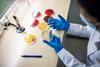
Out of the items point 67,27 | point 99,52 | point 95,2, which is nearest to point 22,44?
point 67,27

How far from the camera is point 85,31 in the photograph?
1298 millimetres

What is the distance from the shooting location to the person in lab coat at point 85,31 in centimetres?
76

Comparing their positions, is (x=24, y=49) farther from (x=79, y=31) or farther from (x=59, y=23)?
(x=79, y=31)

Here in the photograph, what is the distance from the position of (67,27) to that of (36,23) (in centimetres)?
24

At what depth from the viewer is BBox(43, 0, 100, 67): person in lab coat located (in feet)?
2.50

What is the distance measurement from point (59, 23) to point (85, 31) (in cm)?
21

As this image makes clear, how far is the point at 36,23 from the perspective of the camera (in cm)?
131

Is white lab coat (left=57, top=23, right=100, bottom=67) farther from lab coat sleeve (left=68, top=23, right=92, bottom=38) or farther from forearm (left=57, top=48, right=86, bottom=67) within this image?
lab coat sleeve (left=68, top=23, right=92, bottom=38)

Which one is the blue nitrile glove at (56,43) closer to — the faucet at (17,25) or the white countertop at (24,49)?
the white countertop at (24,49)

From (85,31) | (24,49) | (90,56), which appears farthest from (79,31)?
(24,49)

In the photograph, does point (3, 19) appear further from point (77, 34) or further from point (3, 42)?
point (77, 34)

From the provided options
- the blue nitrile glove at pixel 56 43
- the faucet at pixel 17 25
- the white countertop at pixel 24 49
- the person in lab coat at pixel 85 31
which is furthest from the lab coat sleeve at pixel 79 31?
the faucet at pixel 17 25

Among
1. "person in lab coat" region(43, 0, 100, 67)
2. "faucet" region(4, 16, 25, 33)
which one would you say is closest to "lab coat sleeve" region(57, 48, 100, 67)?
"person in lab coat" region(43, 0, 100, 67)

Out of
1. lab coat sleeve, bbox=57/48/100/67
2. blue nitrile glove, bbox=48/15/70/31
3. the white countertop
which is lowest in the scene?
lab coat sleeve, bbox=57/48/100/67
